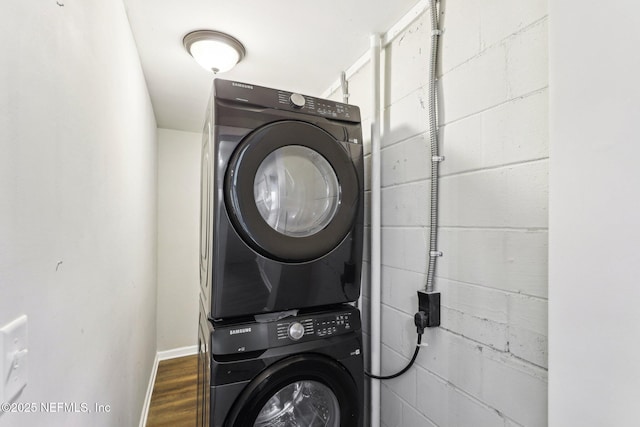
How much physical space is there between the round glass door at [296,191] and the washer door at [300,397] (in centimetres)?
52

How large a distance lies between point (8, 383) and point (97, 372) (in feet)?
2.10

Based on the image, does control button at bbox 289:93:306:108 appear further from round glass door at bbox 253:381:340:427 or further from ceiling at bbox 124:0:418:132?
round glass door at bbox 253:381:340:427

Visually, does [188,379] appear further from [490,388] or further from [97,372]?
[490,388]

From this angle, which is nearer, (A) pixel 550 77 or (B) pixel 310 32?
(A) pixel 550 77

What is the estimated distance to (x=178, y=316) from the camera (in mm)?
3416

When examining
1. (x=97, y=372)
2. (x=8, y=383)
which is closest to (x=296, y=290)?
(x=97, y=372)

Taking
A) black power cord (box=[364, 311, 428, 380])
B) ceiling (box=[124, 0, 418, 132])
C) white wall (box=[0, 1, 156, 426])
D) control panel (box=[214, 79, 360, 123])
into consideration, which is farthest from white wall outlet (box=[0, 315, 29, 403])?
ceiling (box=[124, 0, 418, 132])

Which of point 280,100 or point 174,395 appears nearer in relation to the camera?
point 280,100

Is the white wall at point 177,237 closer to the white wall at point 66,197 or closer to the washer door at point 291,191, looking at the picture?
the white wall at point 66,197

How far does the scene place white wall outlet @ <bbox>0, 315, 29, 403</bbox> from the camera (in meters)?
0.51

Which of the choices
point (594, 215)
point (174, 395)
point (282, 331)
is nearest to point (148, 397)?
point (174, 395)

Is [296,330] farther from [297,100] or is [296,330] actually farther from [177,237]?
[177,237]

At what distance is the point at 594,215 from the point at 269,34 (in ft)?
5.14

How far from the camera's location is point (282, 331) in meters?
1.21
